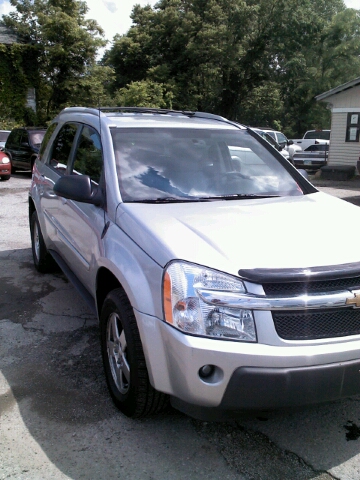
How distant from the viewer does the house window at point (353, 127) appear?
20.7 metres

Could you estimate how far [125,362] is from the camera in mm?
2965

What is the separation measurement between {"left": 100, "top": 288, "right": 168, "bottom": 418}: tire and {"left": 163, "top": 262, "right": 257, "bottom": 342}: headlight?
1.30 ft

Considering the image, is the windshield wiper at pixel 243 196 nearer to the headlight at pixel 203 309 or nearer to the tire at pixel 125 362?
the tire at pixel 125 362

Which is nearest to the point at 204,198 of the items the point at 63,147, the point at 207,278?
the point at 207,278

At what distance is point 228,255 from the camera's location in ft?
8.32

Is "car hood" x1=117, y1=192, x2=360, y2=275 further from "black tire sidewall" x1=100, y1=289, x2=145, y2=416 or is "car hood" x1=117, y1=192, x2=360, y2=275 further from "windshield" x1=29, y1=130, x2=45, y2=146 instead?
"windshield" x1=29, y1=130, x2=45, y2=146

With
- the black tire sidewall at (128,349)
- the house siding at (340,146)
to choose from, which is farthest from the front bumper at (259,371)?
the house siding at (340,146)

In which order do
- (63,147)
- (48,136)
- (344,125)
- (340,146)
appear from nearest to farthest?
(63,147) < (48,136) < (344,125) < (340,146)

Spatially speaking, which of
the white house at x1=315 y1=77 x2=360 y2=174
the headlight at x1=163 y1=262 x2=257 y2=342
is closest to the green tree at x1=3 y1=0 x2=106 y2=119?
the white house at x1=315 y1=77 x2=360 y2=174

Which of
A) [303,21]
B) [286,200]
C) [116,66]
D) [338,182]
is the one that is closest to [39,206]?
[286,200]

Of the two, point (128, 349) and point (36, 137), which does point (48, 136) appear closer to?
point (128, 349)

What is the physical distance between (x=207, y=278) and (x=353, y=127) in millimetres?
20232

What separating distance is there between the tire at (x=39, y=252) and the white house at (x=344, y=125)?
16.8m

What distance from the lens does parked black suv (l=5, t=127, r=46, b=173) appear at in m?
16.1
